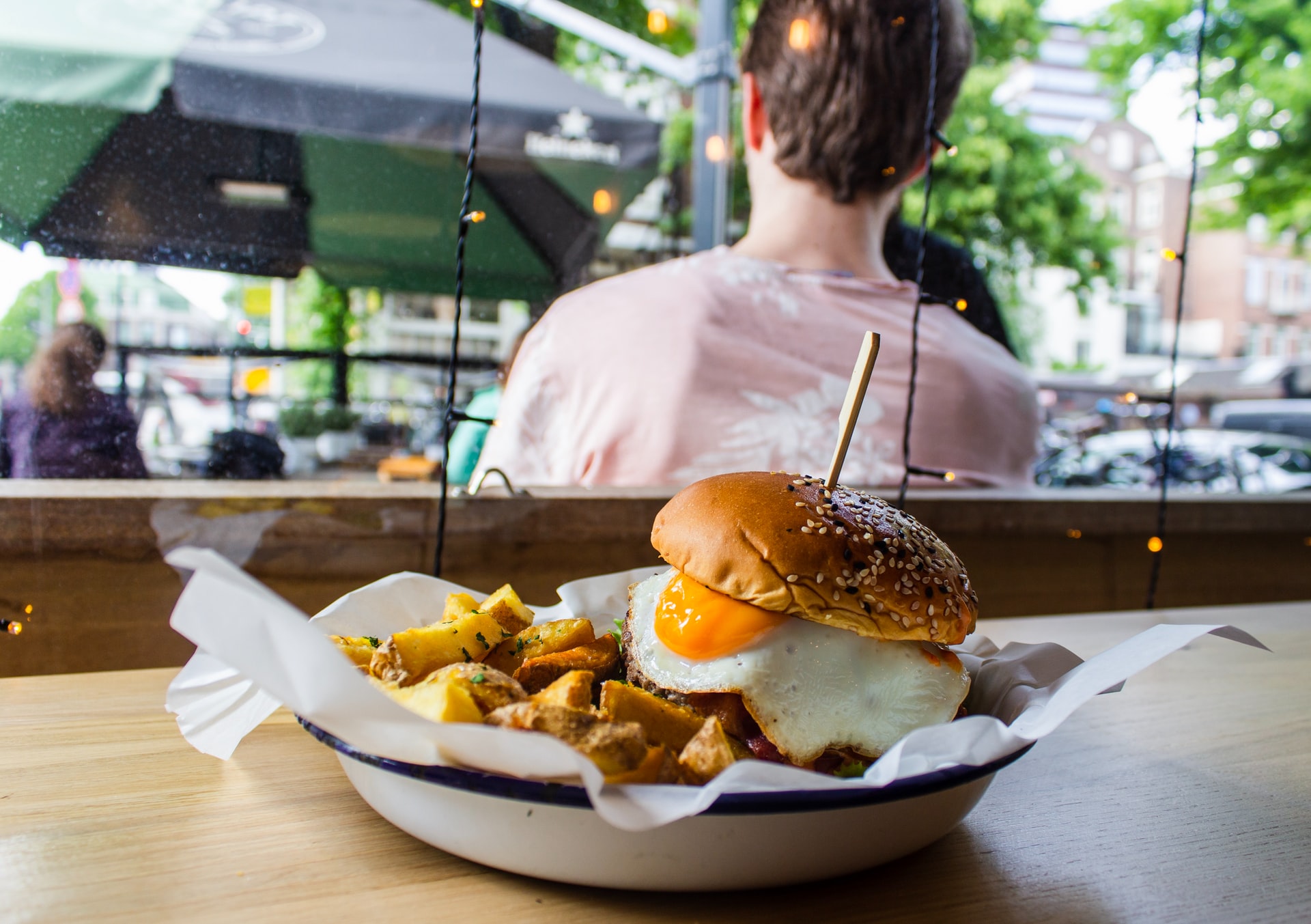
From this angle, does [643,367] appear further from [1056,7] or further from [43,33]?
[1056,7]

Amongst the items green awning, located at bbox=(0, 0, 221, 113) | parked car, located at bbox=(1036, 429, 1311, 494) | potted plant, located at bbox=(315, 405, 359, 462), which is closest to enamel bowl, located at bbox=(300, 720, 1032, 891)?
green awning, located at bbox=(0, 0, 221, 113)

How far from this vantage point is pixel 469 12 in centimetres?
328

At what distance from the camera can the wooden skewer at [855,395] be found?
88cm

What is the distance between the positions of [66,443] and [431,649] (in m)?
1.35

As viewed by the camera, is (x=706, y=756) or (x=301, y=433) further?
(x=301, y=433)

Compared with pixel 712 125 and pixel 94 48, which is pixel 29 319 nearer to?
pixel 94 48

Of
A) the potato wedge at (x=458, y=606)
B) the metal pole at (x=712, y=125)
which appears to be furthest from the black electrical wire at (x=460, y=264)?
the metal pole at (x=712, y=125)

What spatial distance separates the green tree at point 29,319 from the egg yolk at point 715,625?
1.54 meters

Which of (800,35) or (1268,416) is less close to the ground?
(800,35)

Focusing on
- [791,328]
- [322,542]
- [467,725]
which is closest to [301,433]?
[322,542]

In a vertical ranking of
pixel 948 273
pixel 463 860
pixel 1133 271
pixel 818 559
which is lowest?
pixel 463 860

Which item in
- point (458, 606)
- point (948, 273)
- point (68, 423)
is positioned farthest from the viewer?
point (948, 273)

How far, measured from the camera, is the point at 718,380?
1.92 meters

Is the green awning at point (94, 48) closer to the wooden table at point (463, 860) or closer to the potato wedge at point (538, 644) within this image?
the wooden table at point (463, 860)
